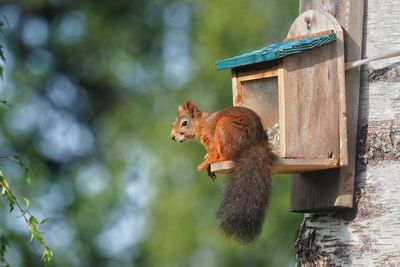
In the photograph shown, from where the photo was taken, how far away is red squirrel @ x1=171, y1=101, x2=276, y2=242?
3715 millimetres

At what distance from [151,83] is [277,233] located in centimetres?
382

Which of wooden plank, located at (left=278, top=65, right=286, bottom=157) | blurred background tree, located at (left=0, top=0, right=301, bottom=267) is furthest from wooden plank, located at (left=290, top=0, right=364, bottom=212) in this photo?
blurred background tree, located at (left=0, top=0, right=301, bottom=267)

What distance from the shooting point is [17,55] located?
53.5 feet

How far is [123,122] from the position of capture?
49.2 ft

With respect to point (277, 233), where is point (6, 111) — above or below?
above

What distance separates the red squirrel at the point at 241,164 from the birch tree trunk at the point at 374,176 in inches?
10.3

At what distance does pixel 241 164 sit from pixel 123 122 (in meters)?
11.2

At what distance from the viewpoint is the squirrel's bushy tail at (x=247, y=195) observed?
12.1 ft

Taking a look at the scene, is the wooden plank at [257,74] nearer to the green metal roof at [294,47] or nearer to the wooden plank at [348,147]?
the green metal roof at [294,47]

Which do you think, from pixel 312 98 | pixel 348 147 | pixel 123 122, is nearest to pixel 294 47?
pixel 312 98

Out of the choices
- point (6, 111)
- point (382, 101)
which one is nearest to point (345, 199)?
point (382, 101)

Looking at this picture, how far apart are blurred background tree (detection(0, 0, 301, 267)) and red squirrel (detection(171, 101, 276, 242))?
19.8 feet

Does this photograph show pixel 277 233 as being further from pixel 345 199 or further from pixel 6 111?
pixel 345 199

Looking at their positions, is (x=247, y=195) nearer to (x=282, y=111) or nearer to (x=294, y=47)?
(x=282, y=111)
